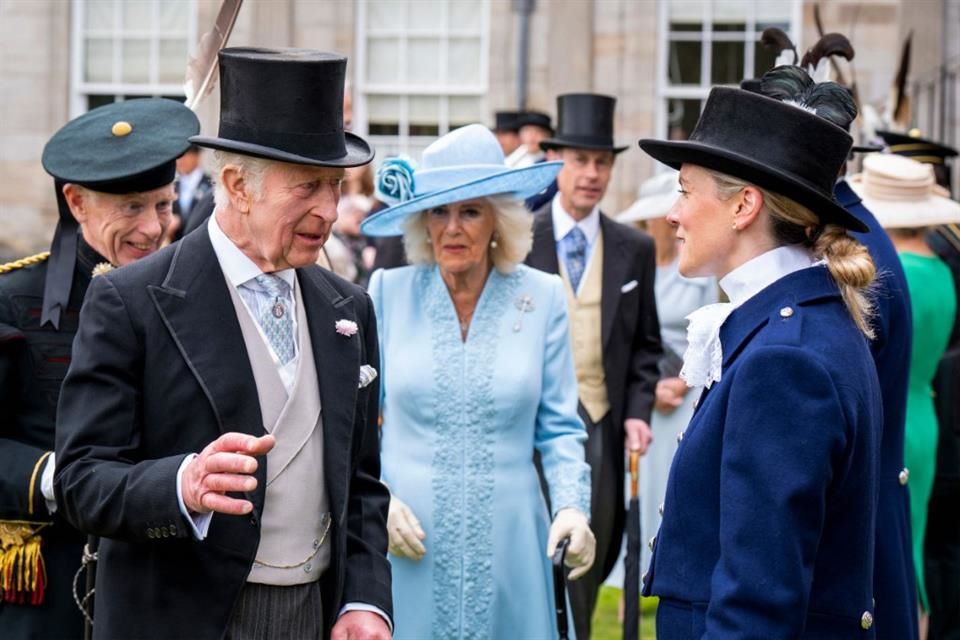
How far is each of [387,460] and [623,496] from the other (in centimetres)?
220

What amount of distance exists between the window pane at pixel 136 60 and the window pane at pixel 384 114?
2.34 metres

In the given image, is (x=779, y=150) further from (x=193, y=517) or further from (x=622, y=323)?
(x=622, y=323)

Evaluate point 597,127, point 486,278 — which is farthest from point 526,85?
point 486,278

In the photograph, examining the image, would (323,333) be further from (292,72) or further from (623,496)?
(623,496)

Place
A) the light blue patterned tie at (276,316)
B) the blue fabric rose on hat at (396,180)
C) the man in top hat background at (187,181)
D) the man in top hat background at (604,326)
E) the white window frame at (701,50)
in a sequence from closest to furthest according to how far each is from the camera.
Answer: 1. the light blue patterned tie at (276,316)
2. the blue fabric rose on hat at (396,180)
3. the man in top hat background at (604,326)
4. the man in top hat background at (187,181)
5. the white window frame at (701,50)

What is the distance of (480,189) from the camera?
491 cm

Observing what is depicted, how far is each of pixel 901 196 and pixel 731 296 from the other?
3.60 m

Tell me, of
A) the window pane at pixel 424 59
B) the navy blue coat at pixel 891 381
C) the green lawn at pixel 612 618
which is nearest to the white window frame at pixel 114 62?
the window pane at pixel 424 59

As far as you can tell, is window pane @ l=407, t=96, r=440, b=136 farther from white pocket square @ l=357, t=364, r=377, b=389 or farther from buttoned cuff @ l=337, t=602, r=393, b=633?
buttoned cuff @ l=337, t=602, r=393, b=633

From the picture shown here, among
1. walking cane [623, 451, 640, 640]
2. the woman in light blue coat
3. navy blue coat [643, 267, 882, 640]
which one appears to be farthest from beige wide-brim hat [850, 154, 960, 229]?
navy blue coat [643, 267, 882, 640]

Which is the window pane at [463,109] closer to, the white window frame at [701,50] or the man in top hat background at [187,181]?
the white window frame at [701,50]

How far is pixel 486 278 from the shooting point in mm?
5074

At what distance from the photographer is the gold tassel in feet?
13.3

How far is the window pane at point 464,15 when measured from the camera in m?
14.9
